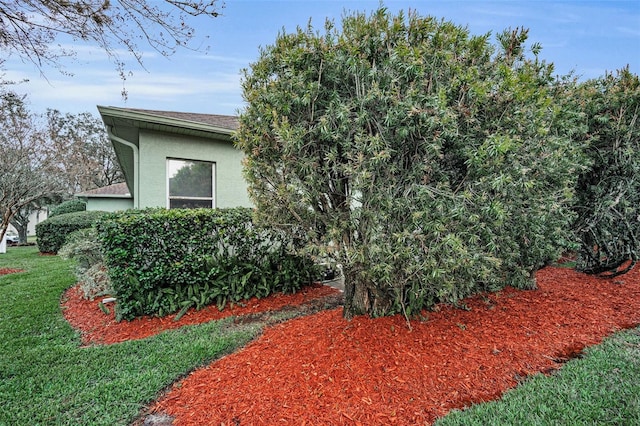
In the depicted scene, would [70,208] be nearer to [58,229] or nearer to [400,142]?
[58,229]

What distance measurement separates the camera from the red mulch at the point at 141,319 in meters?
4.52

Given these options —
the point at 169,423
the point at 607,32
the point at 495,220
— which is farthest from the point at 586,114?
the point at 169,423

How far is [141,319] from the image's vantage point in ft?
16.0

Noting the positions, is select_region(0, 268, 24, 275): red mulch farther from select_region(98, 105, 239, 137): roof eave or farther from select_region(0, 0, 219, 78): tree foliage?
select_region(0, 0, 219, 78): tree foliage

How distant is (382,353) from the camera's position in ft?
10.4

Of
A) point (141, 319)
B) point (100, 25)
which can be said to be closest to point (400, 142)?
point (100, 25)

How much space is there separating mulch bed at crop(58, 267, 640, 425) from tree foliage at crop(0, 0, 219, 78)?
3751mm

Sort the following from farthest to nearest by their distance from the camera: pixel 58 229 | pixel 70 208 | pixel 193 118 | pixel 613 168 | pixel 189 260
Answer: pixel 70 208
pixel 58 229
pixel 193 118
pixel 613 168
pixel 189 260

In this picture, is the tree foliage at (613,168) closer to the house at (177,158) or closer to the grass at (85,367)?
the grass at (85,367)

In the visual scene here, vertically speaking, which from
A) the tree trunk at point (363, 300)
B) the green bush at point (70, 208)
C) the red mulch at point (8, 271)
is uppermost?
the green bush at point (70, 208)

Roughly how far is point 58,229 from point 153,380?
14333mm

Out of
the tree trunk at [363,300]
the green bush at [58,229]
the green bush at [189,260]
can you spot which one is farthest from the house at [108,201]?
the tree trunk at [363,300]

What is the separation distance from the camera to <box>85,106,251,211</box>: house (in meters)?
7.20

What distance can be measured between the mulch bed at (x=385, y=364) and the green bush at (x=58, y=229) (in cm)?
1138
